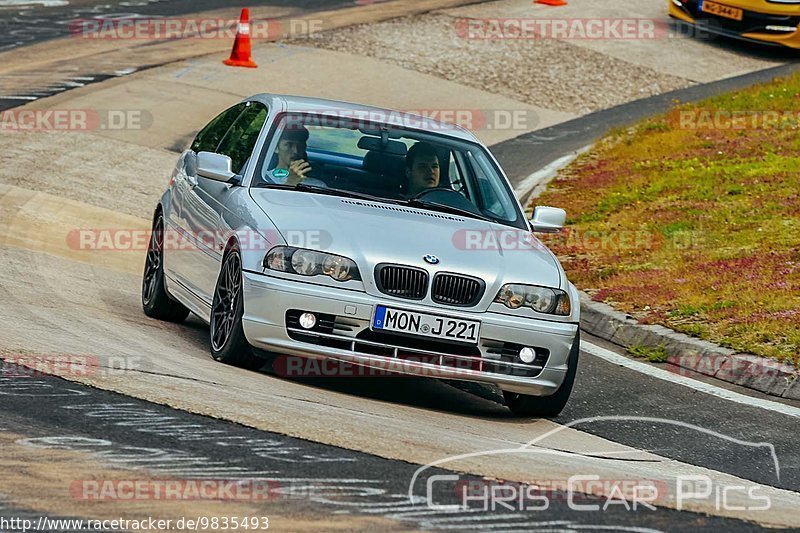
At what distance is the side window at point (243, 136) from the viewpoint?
8.98 metres

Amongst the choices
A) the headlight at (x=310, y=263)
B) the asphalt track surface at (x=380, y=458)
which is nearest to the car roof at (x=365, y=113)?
the asphalt track surface at (x=380, y=458)

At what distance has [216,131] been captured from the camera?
997cm

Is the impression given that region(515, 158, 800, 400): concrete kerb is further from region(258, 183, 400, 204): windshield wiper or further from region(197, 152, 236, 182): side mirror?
region(197, 152, 236, 182): side mirror

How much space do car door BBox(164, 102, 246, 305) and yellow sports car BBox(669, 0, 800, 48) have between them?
1672cm

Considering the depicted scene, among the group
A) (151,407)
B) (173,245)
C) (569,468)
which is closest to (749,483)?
(569,468)

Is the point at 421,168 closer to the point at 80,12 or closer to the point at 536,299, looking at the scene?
the point at 536,299

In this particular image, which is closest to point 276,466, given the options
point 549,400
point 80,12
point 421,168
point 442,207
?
point 549,400

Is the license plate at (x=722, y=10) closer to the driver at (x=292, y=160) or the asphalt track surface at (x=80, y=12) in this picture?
the asphalt track surface at (x=80, y=12)

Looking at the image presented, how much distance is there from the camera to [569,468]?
638 centimetres

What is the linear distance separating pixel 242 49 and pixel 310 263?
1496 centimetres

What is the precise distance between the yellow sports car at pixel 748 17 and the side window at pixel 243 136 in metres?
17.0

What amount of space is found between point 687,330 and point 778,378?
1278 millimetres

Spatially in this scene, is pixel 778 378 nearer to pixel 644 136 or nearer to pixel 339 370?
pixel 339 370

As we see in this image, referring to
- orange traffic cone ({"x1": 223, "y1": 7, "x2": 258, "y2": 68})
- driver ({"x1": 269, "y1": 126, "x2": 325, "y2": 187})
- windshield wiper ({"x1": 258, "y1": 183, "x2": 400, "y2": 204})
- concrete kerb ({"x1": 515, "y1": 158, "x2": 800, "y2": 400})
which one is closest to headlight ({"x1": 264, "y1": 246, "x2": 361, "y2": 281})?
windshield wiper ({"x1": 258, "y1": 183, "x2": 400, "y2": 204})
